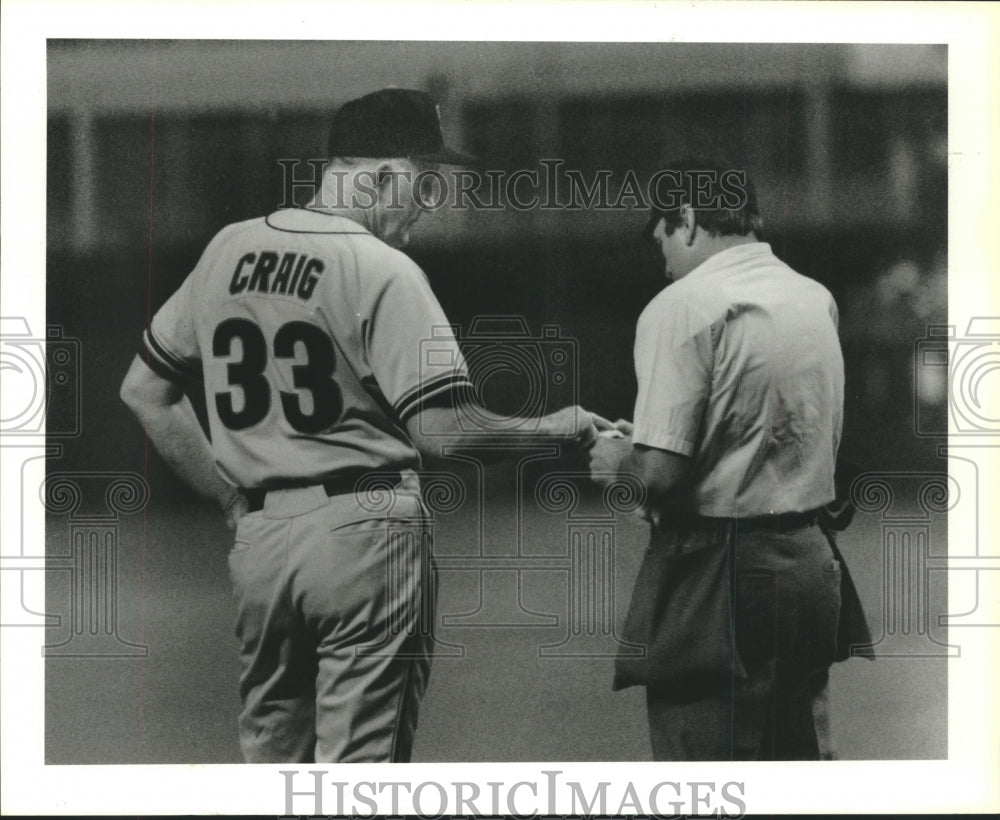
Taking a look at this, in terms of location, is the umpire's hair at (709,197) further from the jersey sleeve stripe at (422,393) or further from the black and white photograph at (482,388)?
the jersey sleeve stripe at (422,393)

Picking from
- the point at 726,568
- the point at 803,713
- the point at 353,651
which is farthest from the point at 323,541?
the point at 803,713

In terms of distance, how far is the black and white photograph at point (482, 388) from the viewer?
12.5 ft

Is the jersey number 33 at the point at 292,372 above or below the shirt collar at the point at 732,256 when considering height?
below

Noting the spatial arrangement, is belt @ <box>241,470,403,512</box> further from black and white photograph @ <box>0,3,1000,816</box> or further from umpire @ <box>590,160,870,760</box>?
umpire @ <box>590,160,870,760</box>

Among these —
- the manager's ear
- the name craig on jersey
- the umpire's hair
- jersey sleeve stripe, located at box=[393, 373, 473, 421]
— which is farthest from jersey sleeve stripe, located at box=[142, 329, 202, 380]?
the manager's ear

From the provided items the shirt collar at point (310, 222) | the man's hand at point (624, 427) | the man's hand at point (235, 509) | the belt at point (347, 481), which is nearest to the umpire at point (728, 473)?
the man's hand at point (624, 427)

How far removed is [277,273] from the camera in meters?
3.78

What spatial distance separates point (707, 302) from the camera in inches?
150

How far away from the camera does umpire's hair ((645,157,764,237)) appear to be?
3.84 meters

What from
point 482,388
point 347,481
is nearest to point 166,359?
point 347,481

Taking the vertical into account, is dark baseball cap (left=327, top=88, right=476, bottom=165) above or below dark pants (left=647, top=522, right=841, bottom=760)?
above

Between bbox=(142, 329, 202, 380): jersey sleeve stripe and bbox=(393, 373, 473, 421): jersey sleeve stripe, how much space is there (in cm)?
72

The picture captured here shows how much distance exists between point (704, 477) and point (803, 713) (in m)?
0.90

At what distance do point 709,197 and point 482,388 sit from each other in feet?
3.24
